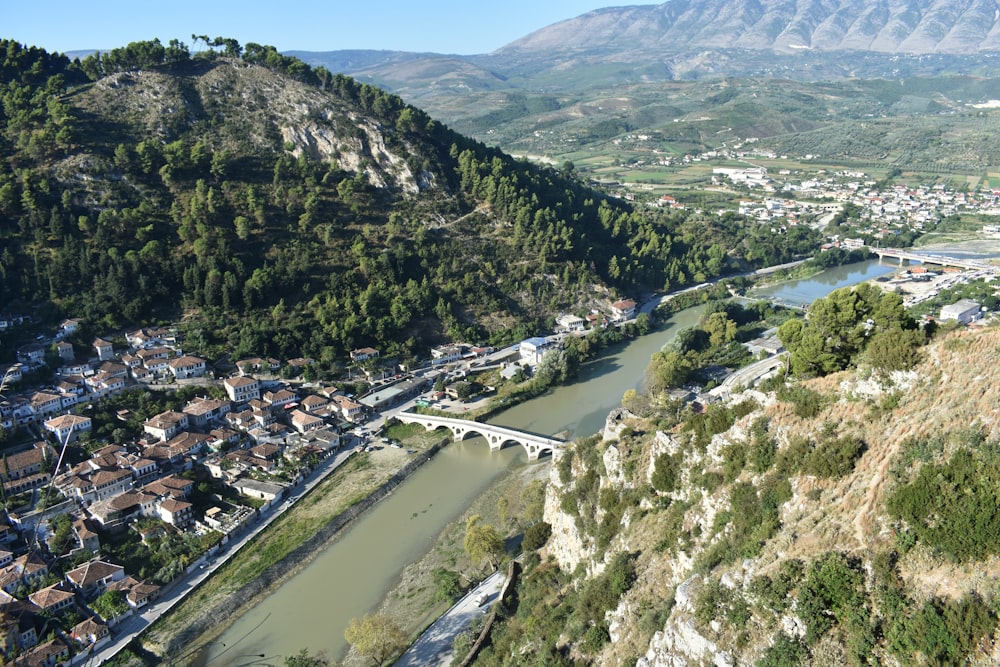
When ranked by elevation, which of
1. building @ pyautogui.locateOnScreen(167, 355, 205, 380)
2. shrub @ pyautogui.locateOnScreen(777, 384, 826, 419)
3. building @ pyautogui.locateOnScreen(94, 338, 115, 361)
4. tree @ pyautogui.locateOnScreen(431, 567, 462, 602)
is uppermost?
building @ pyautogui.locateOnScreen(94, 338, 115, 361)

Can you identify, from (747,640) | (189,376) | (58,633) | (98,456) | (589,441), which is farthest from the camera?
(189,376)

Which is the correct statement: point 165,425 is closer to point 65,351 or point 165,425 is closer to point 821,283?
point 65,351

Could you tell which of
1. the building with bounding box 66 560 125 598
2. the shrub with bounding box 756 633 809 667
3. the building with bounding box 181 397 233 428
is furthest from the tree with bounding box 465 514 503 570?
the building with bounding box 181 397 233 428

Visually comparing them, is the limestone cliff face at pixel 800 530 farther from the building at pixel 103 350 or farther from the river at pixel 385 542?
the building at pixel 103 350

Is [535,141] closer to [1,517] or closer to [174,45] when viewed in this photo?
[174,45]

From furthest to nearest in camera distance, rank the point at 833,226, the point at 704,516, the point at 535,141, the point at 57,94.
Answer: the point at 535,141, the point at 833,226, the point at 57,94, the point at 704,516

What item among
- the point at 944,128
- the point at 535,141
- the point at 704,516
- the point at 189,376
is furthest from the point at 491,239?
the point at 944,128

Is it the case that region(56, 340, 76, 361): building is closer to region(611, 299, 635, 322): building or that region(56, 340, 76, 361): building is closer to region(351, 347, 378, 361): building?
region(351, 347, 378, 361): building

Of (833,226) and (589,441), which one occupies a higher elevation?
(589,441)
